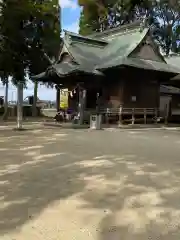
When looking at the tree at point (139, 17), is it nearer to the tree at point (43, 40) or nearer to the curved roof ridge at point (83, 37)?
the tree at point (43, 40)

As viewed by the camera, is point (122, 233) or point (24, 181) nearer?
point (122, 233)

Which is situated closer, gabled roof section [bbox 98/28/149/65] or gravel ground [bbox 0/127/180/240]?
gravel ground [bbox 0/127/180/240]

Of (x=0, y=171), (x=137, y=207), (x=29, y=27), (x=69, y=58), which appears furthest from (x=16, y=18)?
(x=137, y=207)

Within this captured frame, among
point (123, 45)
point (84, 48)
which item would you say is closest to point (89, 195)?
point (123, 45)

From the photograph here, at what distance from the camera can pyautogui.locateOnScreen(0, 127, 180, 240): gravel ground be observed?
374cm

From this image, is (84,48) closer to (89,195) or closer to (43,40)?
(43,40)

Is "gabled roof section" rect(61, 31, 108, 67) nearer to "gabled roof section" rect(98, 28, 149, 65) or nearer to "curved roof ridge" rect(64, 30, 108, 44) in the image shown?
"curved roof ridge" rect(64, 30, 108, 44)

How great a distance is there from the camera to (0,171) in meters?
6.41

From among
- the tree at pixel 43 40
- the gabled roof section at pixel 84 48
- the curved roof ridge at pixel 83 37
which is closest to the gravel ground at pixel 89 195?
the gabled roof section at pixel 84 48

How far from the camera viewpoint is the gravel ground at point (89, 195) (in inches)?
147

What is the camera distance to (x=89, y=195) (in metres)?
4.96

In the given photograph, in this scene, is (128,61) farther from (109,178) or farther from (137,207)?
(137,207)

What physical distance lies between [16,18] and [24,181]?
2304 cm

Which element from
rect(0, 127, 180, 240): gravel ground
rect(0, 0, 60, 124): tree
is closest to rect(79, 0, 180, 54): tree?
rect(0, 0, 60, 124): tree
